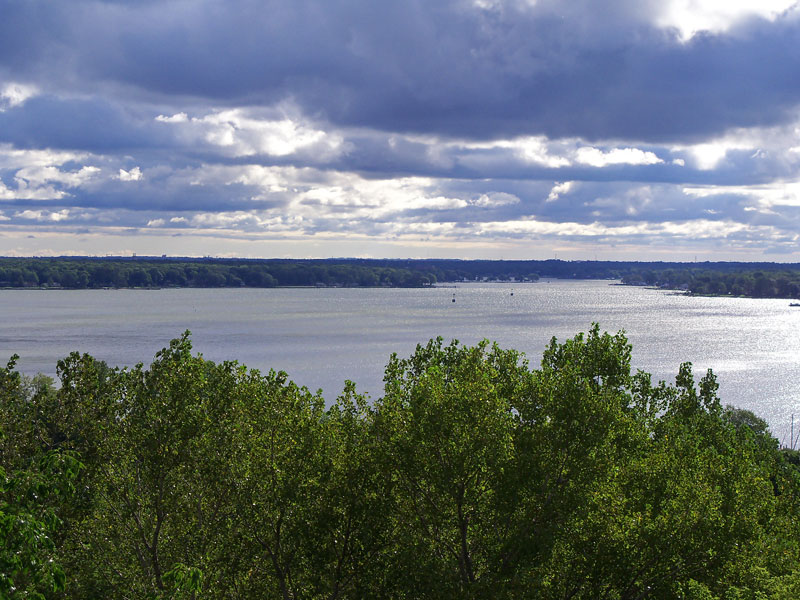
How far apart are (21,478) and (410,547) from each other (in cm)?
1075

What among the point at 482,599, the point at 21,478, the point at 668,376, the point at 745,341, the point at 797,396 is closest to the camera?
the point at 21,478

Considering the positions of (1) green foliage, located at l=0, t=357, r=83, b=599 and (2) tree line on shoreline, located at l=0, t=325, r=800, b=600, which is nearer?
(1) green foliage, located at l=0, t=357, r=83, b=599

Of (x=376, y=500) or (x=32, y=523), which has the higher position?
(x=32, y=523)

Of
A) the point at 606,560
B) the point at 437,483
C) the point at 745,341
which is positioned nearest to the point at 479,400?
the point at 437,483

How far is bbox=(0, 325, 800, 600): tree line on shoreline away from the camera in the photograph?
20.7 meters

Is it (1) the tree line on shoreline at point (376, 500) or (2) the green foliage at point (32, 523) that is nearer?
(2) the green foliage at point (32, 523)

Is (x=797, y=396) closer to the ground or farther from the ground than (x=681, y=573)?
closer to the ground

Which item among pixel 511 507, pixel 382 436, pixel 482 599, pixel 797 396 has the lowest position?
pixel 797 396

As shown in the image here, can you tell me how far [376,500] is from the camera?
21562mm

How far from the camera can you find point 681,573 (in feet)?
71.1

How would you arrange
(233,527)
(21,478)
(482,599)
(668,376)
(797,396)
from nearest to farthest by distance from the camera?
(21,478) → (482,599) → (233,527) → (797,396) → (668,376)

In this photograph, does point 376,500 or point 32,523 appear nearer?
point 32,523

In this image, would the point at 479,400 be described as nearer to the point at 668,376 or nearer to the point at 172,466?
the point at 172,466

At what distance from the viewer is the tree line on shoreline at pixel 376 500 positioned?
20672 millimetres
